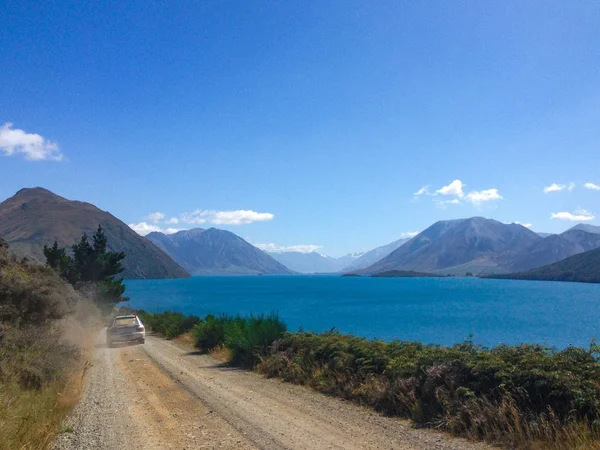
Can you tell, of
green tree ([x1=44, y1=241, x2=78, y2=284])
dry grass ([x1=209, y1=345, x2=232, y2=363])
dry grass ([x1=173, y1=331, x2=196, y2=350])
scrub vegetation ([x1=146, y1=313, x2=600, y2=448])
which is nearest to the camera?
scrub vegetation ([x1=146, y1=313, x2=600, y2=448])

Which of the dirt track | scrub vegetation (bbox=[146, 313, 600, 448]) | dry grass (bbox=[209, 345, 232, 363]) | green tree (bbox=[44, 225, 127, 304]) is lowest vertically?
dry grass (bbox=[209, 345, 232, 363])

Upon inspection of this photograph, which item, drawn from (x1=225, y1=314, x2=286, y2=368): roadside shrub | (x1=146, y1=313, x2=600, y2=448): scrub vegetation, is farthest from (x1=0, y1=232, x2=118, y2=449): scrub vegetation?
(x1=146, y1=313, x2=600, y2=448): scrub vegetation

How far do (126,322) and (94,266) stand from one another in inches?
1133

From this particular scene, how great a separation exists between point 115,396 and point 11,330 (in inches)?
103

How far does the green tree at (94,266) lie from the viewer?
4409 cm

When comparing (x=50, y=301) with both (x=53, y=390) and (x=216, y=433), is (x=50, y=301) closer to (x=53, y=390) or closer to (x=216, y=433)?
(x=53, y=390)

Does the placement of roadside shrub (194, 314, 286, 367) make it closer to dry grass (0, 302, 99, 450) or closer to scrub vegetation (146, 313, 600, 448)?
scrub vegetation (146, 313, 600, 448)

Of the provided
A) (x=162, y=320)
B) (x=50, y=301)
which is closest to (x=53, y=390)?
(x=50, y=301)

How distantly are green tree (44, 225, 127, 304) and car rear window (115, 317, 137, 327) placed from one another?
2206 centimetres

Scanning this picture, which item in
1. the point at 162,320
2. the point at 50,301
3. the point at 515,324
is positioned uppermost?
the point at 50,301

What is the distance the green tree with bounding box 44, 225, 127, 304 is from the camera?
44094 millimetres

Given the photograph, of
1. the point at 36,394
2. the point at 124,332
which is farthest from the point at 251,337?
the point at 124,332

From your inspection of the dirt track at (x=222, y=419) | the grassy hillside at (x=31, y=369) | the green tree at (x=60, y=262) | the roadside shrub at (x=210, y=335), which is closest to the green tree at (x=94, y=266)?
the green tree at (x=60, y=262)

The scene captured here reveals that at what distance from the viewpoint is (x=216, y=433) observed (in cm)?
721
